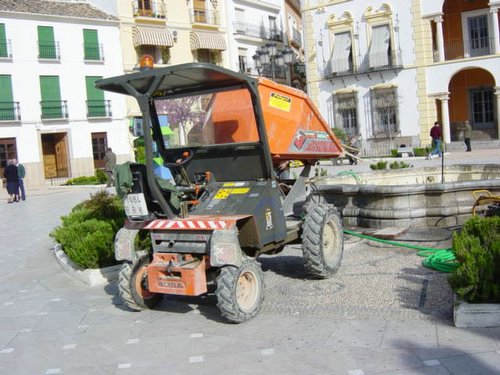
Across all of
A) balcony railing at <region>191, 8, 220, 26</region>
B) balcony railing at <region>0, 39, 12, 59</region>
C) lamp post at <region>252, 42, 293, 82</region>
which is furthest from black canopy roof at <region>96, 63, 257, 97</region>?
balcony railing at <region>191, 8, 220, 26</region>

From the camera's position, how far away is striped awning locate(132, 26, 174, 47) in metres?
38.8

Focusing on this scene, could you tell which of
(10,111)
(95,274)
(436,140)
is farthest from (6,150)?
(95,274)

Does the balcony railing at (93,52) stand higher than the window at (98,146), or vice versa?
the balcony railing at (93,52)

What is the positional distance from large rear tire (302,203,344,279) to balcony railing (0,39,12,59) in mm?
31656

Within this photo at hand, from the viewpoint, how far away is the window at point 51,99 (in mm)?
36281

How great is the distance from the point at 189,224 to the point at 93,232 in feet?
12.3

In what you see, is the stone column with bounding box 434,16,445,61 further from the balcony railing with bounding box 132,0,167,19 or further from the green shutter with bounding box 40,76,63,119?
the green shutter with bounding box 40,76,63,119

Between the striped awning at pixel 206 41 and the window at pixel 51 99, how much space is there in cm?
969

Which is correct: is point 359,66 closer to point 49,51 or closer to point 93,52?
point 93,52

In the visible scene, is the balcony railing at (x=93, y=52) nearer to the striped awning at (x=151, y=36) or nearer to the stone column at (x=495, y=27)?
the striped awning at (x=151, y=36)

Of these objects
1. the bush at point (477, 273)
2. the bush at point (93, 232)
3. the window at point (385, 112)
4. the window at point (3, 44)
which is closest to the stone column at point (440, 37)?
the window at point (385, 112)

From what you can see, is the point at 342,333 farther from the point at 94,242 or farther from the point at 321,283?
the point at 94,242

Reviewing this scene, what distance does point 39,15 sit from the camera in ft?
117

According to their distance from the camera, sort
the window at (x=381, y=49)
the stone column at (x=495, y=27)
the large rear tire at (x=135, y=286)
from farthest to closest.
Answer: the window at (x=381, y=49), the stone column at (x=495, y=27), the large rear tire at (x=135, y=286)
